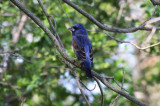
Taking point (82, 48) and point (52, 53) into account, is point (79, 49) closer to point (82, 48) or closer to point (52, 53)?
point (82, 48)

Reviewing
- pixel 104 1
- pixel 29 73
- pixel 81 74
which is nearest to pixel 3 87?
pixel 29 73

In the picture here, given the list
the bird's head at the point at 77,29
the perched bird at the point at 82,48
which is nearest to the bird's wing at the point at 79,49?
the perched bird at the point at 82,48

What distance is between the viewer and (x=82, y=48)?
15.0 ft

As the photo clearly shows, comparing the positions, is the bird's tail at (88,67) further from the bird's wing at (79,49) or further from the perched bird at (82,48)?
the bird's wing at (79,49)

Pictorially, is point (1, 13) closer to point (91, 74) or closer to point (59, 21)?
point (59, 21)

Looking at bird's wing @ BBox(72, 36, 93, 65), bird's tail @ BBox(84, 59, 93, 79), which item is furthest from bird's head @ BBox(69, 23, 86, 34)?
bird's tail @ BBox(84, 59, 93, 79)

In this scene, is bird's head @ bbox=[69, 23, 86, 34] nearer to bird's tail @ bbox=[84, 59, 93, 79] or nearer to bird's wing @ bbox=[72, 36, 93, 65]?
bird's wing @ bbox=[72, 36, 93, 65]

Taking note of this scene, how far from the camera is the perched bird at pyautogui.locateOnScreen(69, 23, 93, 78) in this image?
4016 millimetres

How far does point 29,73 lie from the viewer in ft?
20.8

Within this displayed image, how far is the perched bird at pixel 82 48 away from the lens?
13.2 ft

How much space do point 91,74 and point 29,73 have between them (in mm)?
3195

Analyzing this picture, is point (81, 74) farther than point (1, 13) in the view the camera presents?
No

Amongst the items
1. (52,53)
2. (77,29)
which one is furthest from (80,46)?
(52,53)

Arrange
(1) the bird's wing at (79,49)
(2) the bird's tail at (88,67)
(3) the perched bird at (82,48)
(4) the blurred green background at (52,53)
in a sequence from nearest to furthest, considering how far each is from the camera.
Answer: (2) the bird's tail at (88,67)
(3) the perched bird at (82,48)
(1) the bird's wing at (79,49)
(4) the blurred green background at (52,53)
